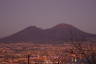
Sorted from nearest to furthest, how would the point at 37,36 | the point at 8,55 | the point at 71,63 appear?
the point at 71,63 < the point at 8,55 < the point at 37,36

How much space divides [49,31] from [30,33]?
3.93m

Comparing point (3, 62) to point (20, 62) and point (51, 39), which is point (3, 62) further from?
point (51, 39)

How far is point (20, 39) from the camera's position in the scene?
3650 centimetres

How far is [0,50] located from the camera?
26.1 metres

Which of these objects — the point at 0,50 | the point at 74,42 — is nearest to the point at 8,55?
the point at 0,50

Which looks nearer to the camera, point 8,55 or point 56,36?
point 8,55

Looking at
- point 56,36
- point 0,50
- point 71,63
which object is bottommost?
point 71,63

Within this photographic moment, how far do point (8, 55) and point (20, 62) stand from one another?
16.1 feet

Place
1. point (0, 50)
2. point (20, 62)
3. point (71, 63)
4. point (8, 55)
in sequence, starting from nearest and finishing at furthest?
point (71, 63), point (20, 62), point (8, 55), point (0, 50)

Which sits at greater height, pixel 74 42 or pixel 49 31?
pixel 49 31

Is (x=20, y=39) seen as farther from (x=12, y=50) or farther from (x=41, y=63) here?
(x=41, y=63)

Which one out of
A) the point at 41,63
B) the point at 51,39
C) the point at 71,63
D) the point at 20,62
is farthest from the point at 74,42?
the point at 51,39

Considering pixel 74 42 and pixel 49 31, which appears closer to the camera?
pixel 74 42

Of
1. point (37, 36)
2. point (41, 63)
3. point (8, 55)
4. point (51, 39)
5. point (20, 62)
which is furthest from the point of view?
point (37, 36)
